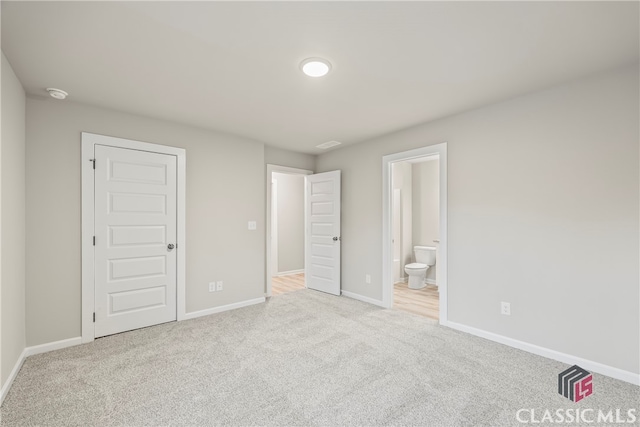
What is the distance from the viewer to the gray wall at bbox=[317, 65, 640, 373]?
88.0 inches

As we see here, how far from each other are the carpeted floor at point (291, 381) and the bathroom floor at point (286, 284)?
5.85ft

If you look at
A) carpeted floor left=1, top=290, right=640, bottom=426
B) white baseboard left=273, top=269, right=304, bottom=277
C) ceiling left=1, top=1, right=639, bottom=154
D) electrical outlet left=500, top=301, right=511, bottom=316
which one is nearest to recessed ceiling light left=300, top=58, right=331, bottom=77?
ceiling left=1, top=1, right=639, bottom=154

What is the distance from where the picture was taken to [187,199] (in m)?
3.62

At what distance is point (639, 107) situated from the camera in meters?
2.16

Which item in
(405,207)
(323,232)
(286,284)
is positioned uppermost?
(405,207)

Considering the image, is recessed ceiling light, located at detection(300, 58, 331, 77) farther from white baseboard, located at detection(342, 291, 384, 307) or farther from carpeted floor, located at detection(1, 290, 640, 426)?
white baseboard, located at detection(342, 291, 384, 307)

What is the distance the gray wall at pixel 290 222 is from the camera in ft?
21.2

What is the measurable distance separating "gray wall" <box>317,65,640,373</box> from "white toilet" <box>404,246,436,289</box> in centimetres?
179

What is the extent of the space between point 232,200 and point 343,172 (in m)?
1.80

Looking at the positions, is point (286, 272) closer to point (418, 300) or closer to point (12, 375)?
point (418, 300)

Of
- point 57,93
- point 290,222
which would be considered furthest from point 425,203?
point 57,93

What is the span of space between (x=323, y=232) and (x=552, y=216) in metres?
3.10

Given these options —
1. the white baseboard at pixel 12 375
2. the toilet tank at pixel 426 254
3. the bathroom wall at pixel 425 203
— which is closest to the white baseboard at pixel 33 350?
the white baseboard at pixel 12 375

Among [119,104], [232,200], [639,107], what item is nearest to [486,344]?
[639,107]
